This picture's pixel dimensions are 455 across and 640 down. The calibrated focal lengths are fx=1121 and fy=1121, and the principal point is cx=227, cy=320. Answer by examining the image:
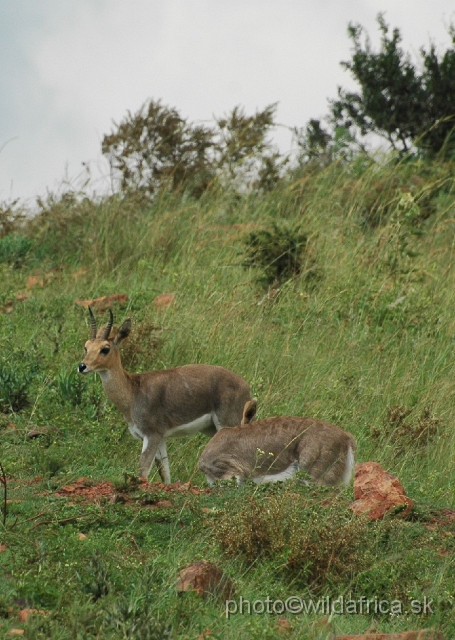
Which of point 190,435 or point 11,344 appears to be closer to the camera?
point 190,435

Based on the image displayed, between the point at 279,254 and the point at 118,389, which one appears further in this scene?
the point at 279,254

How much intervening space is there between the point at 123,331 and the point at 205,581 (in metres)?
4.83

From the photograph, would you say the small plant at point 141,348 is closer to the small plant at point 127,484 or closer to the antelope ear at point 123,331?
the antelope ear at point 123,331

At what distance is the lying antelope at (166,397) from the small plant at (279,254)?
16.3ft

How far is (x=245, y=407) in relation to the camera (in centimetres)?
977

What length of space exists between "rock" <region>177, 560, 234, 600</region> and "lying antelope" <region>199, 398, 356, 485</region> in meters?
2.41

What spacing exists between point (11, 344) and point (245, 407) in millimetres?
4618

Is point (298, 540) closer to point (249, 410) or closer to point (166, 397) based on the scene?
point (249, 410)

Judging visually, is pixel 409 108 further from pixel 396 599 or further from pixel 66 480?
pixel 396 599

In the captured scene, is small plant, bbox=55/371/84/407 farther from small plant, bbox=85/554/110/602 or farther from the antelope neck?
small plant, bbox=85/554/110/602

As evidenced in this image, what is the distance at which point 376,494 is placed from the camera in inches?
321

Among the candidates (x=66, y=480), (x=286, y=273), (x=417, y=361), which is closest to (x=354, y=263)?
(x=286, y=273)

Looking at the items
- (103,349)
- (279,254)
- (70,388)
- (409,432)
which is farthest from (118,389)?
(279,254)

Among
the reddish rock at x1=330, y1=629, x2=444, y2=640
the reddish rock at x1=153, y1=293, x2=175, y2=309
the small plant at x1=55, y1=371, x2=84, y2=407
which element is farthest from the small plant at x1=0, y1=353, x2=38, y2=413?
the reddish rock at x1=330, y1=629, x2=444, y2=640
